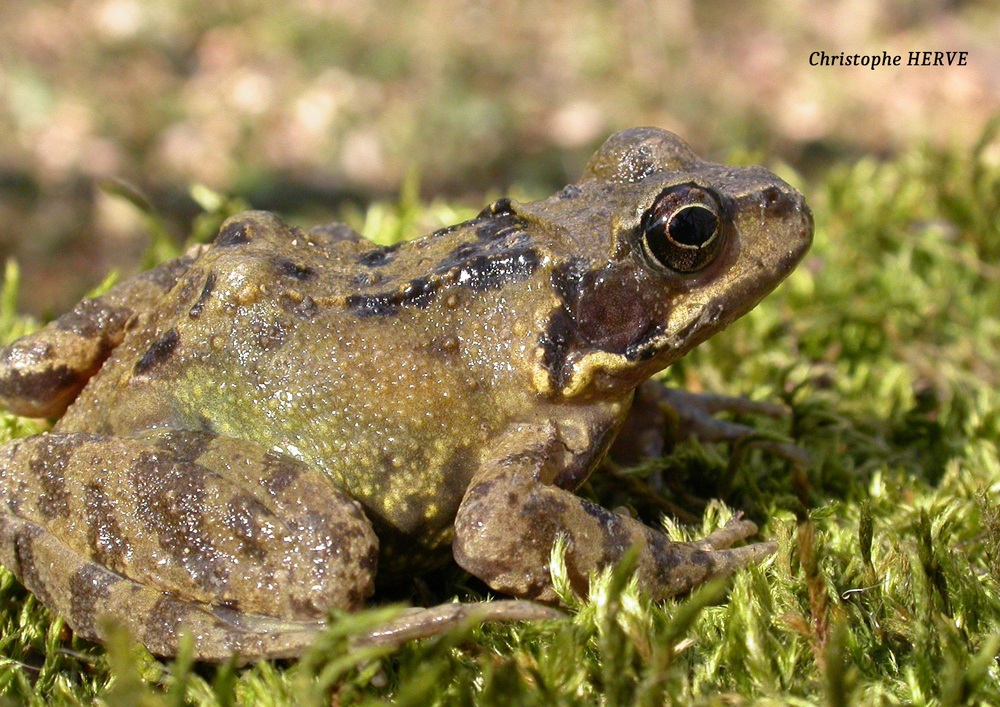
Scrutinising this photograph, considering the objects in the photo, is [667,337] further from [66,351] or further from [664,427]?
[66,351]

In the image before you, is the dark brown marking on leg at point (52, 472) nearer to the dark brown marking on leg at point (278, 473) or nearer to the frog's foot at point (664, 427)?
the dark brown marking on leg at point (278, 473)

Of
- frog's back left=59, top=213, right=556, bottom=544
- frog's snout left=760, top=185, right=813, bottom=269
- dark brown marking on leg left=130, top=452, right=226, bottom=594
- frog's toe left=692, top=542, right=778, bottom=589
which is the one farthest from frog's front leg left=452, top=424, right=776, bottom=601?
frog's snout left=760, top=185, right=813, bottom=269

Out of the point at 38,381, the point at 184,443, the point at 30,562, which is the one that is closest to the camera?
the point at 30,562

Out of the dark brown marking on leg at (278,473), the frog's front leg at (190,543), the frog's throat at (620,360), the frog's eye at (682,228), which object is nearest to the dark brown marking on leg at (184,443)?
the frog's front leg at (190,543)

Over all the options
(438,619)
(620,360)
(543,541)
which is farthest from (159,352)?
(620,360)

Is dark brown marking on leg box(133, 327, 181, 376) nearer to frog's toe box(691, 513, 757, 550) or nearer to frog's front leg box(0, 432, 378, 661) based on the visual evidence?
frog's front leg box(0, 432, 378, 661)

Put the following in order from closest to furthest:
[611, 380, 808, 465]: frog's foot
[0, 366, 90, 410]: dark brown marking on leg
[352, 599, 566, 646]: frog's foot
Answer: [352, 599, 566, 646]: frog's foot → [0, 366, 90, 410]: dark brown marking on leg → [611, 380, 808, 465]: frog's foot
